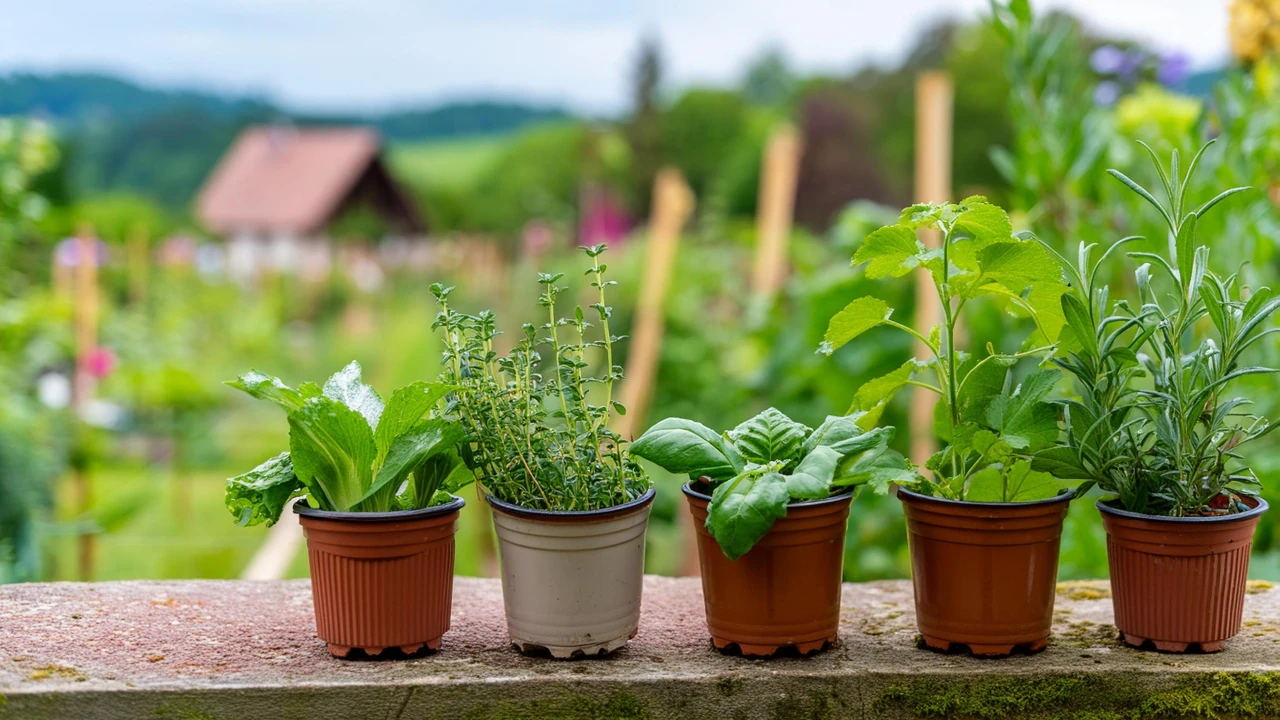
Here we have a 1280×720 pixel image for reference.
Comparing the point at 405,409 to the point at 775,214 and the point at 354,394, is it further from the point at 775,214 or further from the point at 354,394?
the point at 775,214

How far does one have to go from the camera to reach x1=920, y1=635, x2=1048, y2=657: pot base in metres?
1.23

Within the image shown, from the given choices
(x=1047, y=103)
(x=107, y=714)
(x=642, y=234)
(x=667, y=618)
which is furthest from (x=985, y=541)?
(x=642, y=234)

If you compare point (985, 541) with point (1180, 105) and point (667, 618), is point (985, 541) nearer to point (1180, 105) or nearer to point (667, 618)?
point (667, 618)

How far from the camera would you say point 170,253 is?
1131 cm

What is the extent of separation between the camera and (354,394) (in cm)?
131

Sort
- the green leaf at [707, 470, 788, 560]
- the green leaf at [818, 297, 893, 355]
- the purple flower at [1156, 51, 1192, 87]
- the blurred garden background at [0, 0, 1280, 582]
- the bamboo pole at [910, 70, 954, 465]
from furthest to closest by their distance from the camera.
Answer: the purple flower at [1156, 51, 1192, 87] < the bamboo pole at [910, 70, 954, 465] < the blurred garden background at [0, 0, 1280, 582] < the green leaf at [818, 297, 893, 355] < the green leaf at [707, 470, 788, 560]

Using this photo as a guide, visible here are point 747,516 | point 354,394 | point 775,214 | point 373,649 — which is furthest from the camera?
point 775,214

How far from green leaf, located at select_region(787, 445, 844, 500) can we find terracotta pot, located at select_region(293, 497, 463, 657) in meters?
0.39

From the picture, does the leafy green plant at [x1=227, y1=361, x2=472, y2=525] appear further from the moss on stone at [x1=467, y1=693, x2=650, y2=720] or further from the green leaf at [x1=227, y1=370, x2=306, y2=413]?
the moss on stone at [x1=467, y1=693, x2=650, y2=720]

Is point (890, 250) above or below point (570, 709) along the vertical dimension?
above

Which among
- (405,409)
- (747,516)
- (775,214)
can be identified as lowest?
(747,516)

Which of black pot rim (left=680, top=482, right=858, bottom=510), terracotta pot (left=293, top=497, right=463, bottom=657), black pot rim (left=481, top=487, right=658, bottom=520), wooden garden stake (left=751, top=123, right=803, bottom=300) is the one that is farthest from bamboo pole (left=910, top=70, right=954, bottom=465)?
terracotta pot (left=293, top=497, right=463, bottom=657)

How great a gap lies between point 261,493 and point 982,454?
84 centimetres

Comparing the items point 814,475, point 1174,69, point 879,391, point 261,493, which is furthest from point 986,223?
point 1174,69
